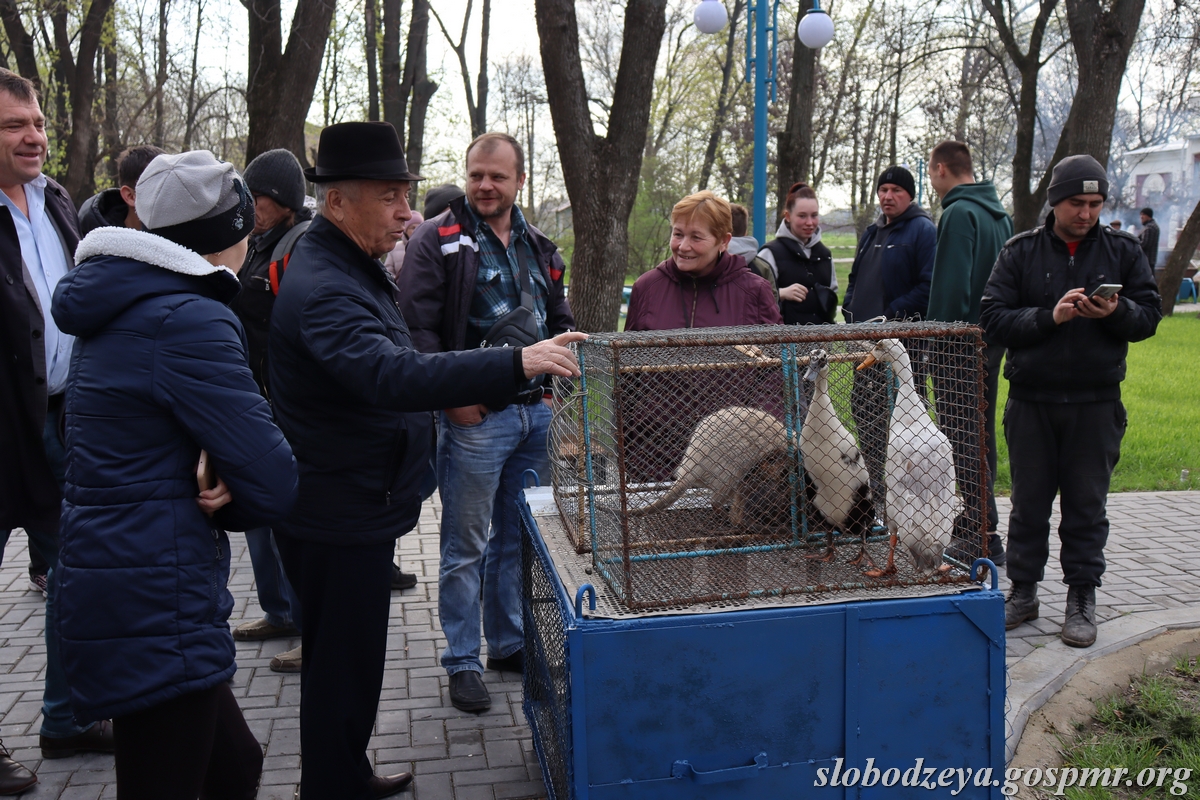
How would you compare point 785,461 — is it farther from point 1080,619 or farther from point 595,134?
point 595,134

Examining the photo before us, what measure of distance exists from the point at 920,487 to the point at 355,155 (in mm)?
1920

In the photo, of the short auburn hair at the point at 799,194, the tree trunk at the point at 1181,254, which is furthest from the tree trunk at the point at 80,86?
the tree trunk at the point at 1181,254

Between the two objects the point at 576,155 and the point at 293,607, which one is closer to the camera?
the point at 293,607

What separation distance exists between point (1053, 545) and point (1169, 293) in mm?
13896

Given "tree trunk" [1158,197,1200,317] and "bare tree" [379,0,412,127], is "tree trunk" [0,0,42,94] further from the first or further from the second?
"tree trunk" [1158,197,1200,317]

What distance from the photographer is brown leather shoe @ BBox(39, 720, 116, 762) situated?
351 cm

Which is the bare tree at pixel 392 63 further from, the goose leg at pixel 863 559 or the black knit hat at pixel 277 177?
the goose leg at pixel 863 559

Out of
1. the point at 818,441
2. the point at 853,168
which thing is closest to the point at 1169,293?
the point at 853,168

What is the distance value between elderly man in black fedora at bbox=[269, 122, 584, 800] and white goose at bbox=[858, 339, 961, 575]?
100 cm

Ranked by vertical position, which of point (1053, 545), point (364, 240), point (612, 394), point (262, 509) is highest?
point (364, 240)

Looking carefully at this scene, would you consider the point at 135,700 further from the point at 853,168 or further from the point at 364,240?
the point at 853,168

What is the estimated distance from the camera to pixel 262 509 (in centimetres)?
230

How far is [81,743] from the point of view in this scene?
3.53 meters

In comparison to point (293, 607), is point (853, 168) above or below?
above
